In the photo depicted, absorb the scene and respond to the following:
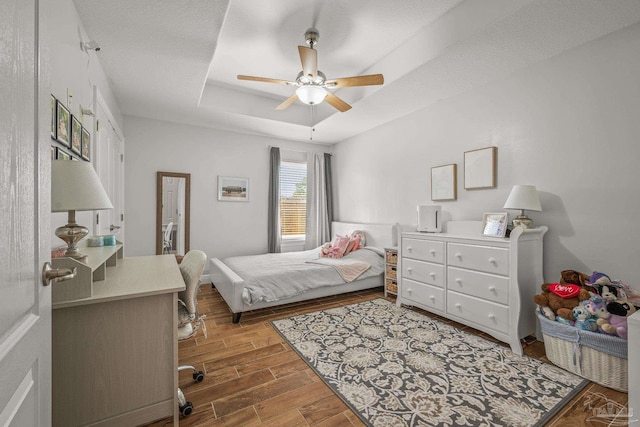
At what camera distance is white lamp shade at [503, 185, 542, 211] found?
2.44 m

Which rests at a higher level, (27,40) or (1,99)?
(27,40)

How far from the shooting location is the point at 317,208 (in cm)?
542

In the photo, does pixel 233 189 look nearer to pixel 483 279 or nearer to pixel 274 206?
pixel 274 206

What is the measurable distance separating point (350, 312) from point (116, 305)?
229cm

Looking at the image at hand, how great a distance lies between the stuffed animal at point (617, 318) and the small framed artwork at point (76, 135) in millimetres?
3713

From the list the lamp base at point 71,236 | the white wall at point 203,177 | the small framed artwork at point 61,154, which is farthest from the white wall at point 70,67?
the white wall at point 203,177

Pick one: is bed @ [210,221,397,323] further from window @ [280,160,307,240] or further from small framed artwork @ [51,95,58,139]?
small framed artwork @ [51,95,58,139]

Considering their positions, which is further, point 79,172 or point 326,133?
point 326,133

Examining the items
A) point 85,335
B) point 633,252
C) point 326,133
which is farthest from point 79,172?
point 326,133

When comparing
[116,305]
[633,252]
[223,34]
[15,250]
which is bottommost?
[116,305]

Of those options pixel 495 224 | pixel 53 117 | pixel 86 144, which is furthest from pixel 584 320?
pixel 86 144

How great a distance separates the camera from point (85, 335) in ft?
4.56

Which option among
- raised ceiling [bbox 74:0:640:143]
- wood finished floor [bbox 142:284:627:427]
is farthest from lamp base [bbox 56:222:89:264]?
raised ceiling [bbox 74:0:640:143]

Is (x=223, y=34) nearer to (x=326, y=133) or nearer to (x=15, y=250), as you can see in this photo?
(x=326, y=133)
